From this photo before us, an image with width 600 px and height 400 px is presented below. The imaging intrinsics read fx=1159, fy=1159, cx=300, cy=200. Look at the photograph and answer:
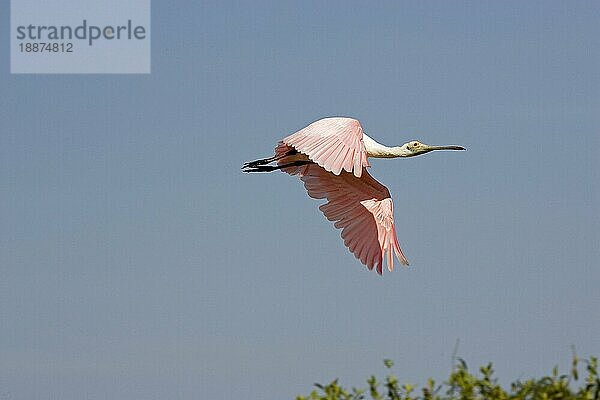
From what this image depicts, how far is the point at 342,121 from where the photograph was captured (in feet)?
37.4

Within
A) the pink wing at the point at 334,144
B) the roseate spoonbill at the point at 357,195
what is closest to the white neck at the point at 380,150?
the roseate spoonbill at the point at 357,195

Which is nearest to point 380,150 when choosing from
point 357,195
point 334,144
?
point 357,195

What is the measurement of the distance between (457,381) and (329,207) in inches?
318

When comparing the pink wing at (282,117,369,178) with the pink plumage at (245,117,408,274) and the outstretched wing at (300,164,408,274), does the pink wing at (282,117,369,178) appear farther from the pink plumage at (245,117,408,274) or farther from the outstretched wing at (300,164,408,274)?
the outstretched wing at (300,164,408,274)

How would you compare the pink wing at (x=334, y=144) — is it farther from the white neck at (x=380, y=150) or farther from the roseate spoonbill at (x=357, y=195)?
the white neck at (x=380, y=150)

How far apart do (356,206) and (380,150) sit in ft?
2.20

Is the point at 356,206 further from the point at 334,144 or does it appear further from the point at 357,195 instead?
the point at 334,144

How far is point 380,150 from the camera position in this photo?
40.8ft

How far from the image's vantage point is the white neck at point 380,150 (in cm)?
1223

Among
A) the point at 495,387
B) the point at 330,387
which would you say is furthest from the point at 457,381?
the point at 330,387

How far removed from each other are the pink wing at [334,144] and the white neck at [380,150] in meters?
0.79

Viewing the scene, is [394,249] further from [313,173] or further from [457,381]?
[457,381]

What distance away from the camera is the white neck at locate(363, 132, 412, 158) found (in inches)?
482

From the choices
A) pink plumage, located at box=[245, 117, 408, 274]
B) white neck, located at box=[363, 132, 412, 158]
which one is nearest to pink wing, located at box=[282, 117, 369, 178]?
pink plumage, located at box=[245, 117, 408, 274]
